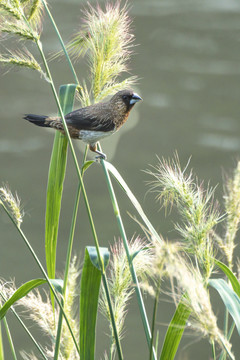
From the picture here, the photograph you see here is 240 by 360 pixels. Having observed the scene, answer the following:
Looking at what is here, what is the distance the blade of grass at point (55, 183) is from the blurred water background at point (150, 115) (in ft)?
4.63

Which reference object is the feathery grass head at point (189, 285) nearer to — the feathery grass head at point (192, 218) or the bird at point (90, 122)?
the feathery grass head at point (192, 218)

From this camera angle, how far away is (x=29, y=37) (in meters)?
0.69

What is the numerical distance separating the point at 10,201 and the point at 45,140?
1.57 metres

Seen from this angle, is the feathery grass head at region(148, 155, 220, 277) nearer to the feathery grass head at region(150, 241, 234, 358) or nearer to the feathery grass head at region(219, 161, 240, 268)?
the feathery grass head at region(219, 161, 240, 268)

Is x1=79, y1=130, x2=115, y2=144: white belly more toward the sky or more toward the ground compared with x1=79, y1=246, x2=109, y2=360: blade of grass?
more toward the sky

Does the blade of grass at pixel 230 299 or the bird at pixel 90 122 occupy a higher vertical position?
the bird at pixel 90 122

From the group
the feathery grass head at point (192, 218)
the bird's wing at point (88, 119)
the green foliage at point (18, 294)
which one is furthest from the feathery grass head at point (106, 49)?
the green foliage at point (18, 294)

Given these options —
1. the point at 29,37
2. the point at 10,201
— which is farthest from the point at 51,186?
the point at 29,37

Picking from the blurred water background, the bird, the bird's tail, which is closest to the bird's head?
the bird

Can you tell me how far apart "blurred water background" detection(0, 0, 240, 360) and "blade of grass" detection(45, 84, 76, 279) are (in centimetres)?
141

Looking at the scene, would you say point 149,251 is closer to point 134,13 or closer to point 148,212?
point 148,212

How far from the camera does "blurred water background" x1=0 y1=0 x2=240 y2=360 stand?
227cm

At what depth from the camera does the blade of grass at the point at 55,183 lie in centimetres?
82

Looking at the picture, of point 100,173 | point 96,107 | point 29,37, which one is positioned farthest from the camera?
point 100,173
